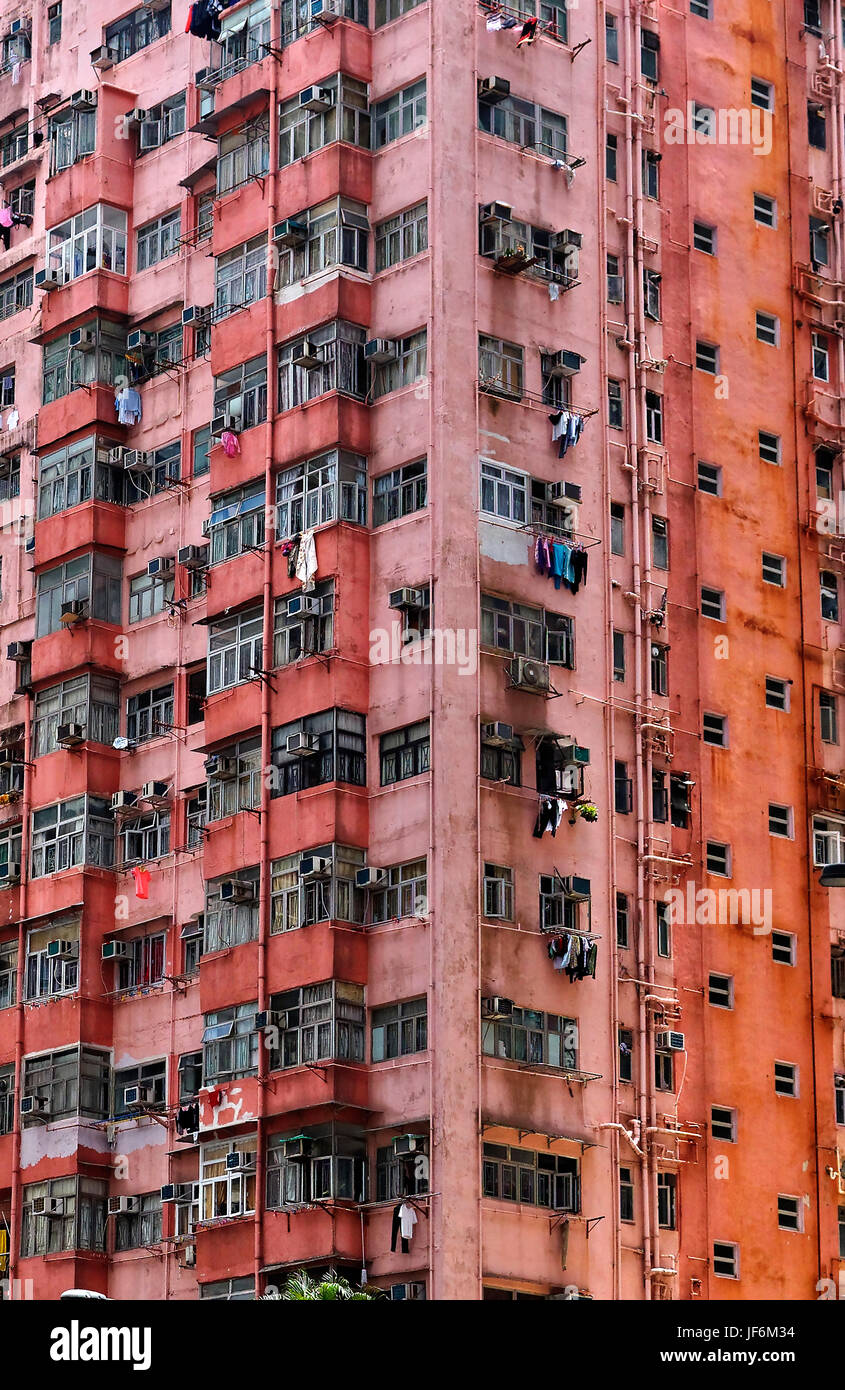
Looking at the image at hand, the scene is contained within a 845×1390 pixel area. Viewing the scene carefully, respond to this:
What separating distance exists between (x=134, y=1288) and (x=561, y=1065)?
9784 mm

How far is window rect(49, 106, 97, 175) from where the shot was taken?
60.2 meters

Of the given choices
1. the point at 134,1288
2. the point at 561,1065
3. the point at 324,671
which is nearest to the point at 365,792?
the point at 324,671

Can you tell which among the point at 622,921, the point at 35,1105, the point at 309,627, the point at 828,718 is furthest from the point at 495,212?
the point at 35,1105

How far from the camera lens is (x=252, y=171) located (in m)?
55.3

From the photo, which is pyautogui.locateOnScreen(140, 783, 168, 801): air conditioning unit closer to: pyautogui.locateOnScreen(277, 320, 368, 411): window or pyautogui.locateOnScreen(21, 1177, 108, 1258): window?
pyautogui.locateOnScreen(21, 1177, 108, 1258): window

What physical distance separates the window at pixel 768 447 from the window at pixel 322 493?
10.1 m

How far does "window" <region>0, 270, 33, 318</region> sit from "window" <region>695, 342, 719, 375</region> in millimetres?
15854

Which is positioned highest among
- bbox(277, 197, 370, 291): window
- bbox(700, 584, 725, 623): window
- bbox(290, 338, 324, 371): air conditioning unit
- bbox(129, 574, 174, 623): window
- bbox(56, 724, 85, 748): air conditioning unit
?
bbox(277, 197, 370, 291): window

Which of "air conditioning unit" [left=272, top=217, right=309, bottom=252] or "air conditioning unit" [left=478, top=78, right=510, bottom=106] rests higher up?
"air conditioning unit" [left=478, top=78, right=510, bottom=106]

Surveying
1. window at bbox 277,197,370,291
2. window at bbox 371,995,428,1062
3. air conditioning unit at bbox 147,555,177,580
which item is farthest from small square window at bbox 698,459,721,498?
window at bbox 371,995,428,1062

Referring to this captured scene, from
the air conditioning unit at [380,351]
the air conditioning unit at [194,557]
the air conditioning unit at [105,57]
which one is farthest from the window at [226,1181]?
the air conditioning unit at [105,57]

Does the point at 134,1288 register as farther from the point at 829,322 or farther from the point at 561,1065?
the point at 829,322

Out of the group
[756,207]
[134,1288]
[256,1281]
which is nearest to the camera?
[256,1281]

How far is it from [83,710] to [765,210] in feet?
60.8
